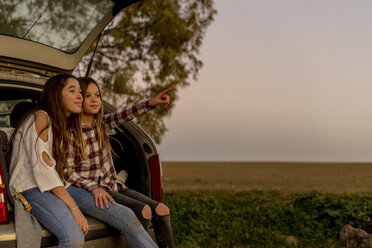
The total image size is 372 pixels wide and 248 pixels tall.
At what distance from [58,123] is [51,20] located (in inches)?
91.2

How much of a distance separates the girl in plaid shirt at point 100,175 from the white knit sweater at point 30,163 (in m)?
0.28

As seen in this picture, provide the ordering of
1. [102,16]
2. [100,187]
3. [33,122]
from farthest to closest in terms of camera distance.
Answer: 1. [102,16]
2. [100,187]
3. [33,122]

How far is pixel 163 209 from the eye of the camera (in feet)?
11.1

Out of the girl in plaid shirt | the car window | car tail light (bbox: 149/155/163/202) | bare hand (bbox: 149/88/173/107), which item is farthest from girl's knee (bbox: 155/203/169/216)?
the car window

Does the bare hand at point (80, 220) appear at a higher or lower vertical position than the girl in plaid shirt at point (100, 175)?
lower

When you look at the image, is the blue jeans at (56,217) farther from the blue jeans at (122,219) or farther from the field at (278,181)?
the field at (278,181)

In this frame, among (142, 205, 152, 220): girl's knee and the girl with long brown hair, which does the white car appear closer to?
the girl with long brown hair

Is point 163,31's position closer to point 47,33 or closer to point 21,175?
point 47,33

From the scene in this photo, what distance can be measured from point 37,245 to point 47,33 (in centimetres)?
246

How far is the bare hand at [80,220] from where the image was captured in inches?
117

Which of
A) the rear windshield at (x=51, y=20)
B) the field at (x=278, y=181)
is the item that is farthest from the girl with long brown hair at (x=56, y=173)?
the field at (x=278, y=181)

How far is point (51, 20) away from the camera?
5.16m

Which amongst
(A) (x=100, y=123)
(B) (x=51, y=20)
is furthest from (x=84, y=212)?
(B) (x=51, y=20)

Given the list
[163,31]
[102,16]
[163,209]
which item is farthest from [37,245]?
[163,31]
